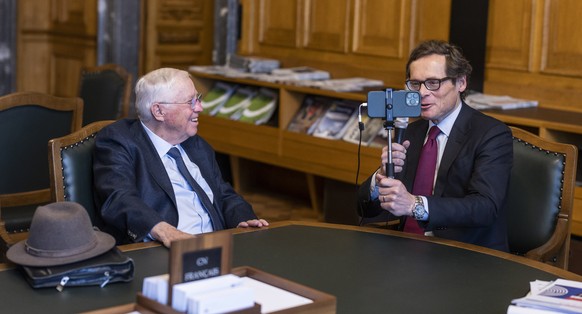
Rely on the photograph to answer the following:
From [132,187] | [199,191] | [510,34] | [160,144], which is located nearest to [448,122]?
[199,191]

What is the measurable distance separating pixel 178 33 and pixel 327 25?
205 centimetres

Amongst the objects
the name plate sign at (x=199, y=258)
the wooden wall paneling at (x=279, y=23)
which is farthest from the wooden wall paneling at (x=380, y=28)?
the name plate sign at (x=199, y=258)

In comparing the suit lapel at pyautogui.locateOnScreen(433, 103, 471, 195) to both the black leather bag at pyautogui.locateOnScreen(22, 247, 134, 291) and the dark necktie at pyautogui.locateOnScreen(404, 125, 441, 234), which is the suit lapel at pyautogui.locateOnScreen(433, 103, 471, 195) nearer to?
the dark necktie at pyautogui.locateOnScreen(404, 125, 441, 234)

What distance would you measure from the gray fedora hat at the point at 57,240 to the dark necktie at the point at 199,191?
0.92 m

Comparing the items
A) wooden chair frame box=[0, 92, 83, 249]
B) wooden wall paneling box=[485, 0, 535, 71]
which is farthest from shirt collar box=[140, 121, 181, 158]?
wooden wall paneling box=[485, 0, 535, 71]

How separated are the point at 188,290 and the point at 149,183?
4.80ft

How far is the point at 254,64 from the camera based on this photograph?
6.82 m

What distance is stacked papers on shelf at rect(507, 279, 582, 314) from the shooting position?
2182 millimetres

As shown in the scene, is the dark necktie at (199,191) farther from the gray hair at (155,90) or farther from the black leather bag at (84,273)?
the black leather bag at (84,273)

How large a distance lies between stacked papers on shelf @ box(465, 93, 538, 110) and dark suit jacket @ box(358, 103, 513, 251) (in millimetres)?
1789

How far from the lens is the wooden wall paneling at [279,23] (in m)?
6.98

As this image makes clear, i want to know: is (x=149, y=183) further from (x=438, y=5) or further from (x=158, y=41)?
(x=158, y=41)

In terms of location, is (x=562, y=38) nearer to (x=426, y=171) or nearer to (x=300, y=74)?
(x=300, y=74)

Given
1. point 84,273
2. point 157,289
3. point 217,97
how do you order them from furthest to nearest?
point 217,97 → point 84,273 → point 157,289
